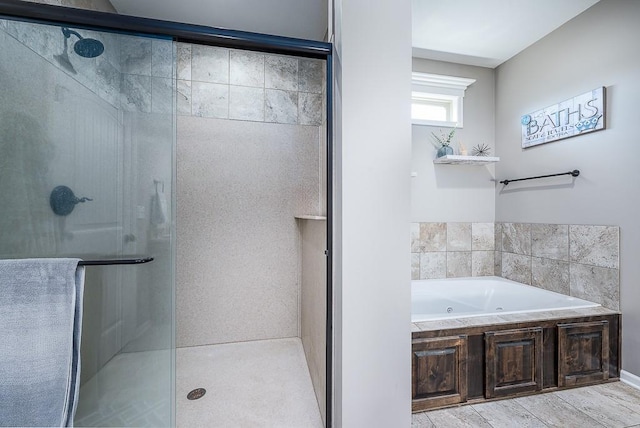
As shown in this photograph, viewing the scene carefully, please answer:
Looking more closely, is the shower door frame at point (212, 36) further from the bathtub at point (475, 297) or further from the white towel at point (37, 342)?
the bathtub at point (475, 297)

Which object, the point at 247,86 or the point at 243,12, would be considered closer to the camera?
the point at 243,12

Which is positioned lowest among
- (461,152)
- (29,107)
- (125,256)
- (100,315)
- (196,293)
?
(196,293)

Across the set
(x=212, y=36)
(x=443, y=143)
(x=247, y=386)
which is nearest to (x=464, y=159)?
(x=443, y=143)

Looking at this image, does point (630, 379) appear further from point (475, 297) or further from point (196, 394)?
point (196, 394)

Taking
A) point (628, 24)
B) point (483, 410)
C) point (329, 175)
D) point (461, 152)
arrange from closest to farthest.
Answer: point (329, 175) → point (483, 410) → point (628, 24) → point (461, 152)

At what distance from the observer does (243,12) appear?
7.05ft

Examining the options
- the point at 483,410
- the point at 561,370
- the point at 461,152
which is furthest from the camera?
the point at 461,152

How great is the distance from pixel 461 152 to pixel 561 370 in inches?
77.7

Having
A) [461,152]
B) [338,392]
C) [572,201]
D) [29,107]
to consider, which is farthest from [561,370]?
[29,107]

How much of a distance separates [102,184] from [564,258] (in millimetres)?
3257

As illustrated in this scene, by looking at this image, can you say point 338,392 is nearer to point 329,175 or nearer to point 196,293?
point 329,175

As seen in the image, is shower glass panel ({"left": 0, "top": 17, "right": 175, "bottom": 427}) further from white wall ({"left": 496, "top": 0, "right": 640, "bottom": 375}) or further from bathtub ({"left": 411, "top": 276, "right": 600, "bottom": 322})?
white wall ({"left": 496, "top": 0, "right": 640, "bottom": 375})

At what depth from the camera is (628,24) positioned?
204cm

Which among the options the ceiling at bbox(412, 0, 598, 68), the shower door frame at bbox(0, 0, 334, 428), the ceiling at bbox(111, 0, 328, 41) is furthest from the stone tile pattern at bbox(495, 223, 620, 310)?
the ceiling at bbox(111, 0, 328, 41)
